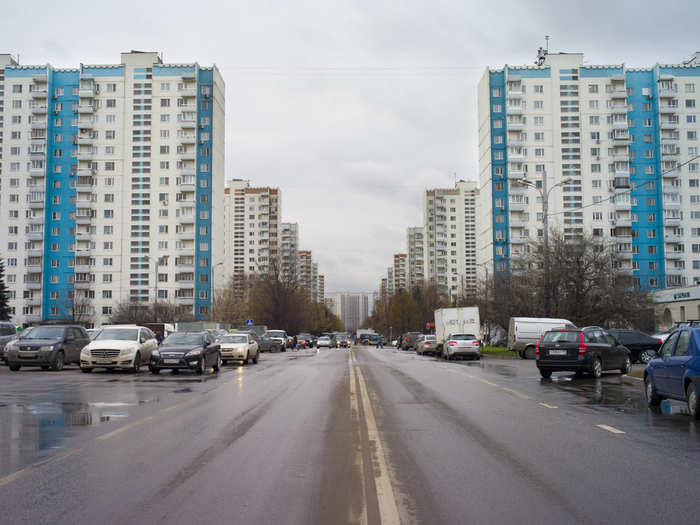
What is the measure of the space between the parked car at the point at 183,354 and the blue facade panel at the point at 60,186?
8287cm

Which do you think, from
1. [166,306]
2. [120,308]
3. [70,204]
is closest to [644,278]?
[166,306]

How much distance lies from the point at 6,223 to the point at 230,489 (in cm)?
10744

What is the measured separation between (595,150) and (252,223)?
9505 centimetres

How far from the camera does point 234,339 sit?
32.7m

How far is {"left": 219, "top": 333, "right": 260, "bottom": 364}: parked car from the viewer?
31672 millimetres

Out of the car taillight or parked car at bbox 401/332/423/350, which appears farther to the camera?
parked car at bbox 401/332/423/350

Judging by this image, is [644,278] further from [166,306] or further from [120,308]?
[120,308]

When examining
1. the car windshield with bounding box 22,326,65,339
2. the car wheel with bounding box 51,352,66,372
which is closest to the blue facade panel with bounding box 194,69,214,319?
the car windshield with bounding box 22,326,65,339

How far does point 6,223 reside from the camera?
100688mm

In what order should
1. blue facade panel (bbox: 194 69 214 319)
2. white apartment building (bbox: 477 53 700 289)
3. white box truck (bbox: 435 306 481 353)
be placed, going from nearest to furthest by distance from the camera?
white box truck (bbox: 435 306 481 353)
white apartment building (bbox: 477 53 700 289)
blue facade panel (bbox: 194 69 214 319)

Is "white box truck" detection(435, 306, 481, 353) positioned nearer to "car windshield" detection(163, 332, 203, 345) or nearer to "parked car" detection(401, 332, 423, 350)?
"car windshield" detection(163, 332, 203, 345)

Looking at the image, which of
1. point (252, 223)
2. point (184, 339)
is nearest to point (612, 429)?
point (184, 339)

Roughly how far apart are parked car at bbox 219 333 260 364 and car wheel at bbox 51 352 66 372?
24.5ft

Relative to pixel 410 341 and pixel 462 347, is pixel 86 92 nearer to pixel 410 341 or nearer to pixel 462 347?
pixel 410 341
